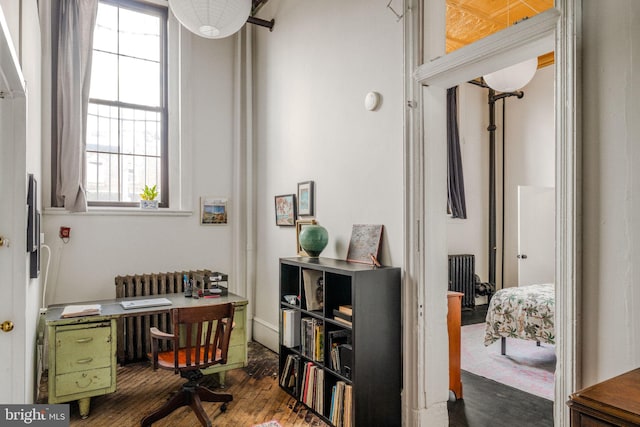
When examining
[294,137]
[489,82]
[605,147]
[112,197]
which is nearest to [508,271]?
[489,82]

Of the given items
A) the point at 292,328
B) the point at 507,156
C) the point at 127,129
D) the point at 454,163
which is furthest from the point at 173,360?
the point at 507,156

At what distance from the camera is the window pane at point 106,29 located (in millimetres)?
4371

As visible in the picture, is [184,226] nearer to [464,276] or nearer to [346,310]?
[346,310]

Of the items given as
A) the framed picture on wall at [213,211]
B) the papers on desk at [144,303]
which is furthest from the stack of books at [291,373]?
the framed picture on wall at [213,211]

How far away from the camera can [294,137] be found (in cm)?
412

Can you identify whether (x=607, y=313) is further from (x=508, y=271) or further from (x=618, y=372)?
(x=508, y=271)

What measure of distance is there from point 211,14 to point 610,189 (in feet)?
8.50

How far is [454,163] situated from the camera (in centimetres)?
605

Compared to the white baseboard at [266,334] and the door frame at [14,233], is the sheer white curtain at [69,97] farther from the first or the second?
the white baseboard at [266,334]

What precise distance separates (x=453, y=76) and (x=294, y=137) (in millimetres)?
1903

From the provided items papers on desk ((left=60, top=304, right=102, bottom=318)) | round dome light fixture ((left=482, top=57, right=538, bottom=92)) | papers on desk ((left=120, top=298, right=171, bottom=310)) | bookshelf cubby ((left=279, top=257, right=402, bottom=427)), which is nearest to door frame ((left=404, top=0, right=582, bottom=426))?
bookshelf cubby ((left=279, top=257, right=402, bottom=427))

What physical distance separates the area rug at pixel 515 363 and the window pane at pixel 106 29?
16.2 ft

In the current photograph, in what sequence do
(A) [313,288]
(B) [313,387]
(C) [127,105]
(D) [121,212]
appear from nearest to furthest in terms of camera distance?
(B) [313,387], (A) [313,288], (D) [121,212], (C) [127,105]

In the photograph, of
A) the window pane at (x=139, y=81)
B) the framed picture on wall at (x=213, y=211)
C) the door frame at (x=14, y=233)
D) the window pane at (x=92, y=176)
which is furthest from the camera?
the framed picture on wall at (x=213, y=211)
